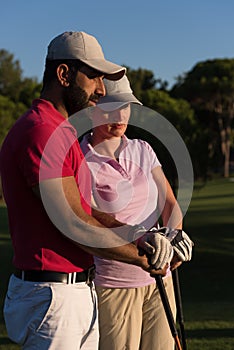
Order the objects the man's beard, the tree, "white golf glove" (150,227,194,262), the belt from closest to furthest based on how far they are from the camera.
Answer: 1. the belt
2. the man's beard
3. "white golf glove" (150,227,194,262)
4. the tree

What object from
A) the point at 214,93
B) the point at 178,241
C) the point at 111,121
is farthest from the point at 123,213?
the point at 214,93

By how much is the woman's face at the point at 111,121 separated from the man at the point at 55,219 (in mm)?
1023

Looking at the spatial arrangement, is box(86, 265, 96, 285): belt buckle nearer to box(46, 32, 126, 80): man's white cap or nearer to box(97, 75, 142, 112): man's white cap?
box(46, 32, 126, 80): man's white cap

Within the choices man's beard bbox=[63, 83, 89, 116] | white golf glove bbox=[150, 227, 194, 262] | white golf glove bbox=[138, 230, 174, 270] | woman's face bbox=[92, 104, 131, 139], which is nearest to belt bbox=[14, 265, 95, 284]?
white golf glove bbox=[138, 230, 174, 270]

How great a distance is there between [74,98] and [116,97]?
112cm

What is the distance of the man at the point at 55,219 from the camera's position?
293 centimetres

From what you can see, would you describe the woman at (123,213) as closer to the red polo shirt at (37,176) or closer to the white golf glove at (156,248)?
the white golf glove at (156,248)

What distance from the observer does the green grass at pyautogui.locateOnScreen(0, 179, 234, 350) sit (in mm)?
7375

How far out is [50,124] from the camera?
117 inches

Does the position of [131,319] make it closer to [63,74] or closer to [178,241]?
[178,241]

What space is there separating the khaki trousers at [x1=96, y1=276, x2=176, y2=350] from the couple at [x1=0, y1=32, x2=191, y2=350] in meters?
0.91

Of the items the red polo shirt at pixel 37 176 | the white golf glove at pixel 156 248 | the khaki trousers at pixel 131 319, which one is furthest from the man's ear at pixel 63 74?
the khaki trousers at pixel 131 319

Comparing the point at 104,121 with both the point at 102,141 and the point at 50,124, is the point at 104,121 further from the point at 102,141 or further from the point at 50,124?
the point at 50,124

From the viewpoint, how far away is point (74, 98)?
314cm
